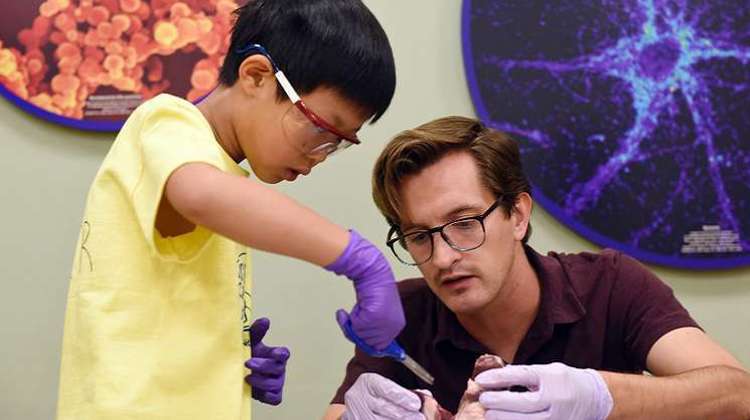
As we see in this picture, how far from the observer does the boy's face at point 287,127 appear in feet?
3.57

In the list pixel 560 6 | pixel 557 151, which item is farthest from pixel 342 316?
pixel 560 6

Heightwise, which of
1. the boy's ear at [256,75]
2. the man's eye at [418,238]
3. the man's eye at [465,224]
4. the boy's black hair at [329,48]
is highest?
the boy's black hair at [329,48]

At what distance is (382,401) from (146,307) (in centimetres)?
47

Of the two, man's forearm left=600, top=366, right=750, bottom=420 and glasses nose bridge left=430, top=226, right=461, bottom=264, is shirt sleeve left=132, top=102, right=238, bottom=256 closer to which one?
glasses nose bridge left=430, top=226, right=461, bottom=264

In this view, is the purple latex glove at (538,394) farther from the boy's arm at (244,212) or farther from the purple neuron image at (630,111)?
the purple neuron image at (630,111)

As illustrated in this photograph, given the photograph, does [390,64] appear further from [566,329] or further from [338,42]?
[566,329]

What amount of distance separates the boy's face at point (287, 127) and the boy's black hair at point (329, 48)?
0.01 meters

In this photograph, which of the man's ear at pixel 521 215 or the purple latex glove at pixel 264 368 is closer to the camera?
the purple latex glove at pixel 264 368

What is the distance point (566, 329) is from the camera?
1.53 metres

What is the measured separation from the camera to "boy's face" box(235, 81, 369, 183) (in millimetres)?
1087

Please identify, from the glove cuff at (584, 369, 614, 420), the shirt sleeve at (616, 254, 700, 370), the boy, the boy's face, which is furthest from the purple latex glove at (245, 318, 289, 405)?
the shirt sleeve at (616, 254, 700, 370)

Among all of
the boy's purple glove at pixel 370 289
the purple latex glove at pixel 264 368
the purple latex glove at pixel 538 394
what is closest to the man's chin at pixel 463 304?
the purple latex glove at pixel 538 394

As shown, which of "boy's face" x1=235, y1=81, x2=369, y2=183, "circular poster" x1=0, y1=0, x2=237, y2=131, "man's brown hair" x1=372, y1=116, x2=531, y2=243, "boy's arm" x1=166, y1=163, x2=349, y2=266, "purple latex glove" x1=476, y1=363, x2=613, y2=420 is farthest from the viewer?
"circular poster" x1=0, y1=0, x2=237, y2=131

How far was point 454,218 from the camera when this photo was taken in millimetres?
1457
